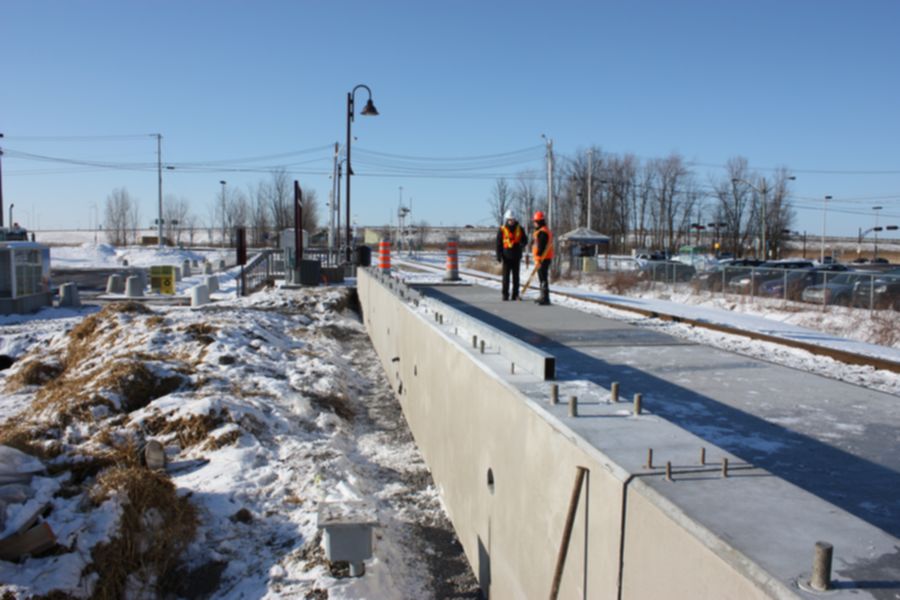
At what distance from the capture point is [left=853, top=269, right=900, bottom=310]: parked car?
17.3 meters

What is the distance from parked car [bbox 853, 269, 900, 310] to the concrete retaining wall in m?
15.0

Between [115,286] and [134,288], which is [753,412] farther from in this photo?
[115,286]

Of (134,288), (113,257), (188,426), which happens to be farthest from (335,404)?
(113,257)

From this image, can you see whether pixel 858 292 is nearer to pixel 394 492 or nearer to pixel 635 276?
pixel 635 276

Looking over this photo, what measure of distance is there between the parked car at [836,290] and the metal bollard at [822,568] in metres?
19.3

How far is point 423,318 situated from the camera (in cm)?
748

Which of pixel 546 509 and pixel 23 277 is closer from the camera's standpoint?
pixel 546 509

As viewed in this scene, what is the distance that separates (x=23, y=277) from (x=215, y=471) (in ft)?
65.2

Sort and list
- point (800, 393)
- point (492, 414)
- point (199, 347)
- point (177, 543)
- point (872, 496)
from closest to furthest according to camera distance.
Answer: point (872, 496), point (492, 414), point (177, 543), point (800, 393), point (199, 347)

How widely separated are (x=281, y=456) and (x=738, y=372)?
461 cm

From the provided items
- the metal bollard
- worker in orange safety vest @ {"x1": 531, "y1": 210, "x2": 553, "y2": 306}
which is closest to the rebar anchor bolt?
the metal bollard

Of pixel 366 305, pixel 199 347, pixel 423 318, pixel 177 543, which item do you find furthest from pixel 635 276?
pixel 177 543

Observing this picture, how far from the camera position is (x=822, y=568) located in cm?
175

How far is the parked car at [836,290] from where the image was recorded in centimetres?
1889
